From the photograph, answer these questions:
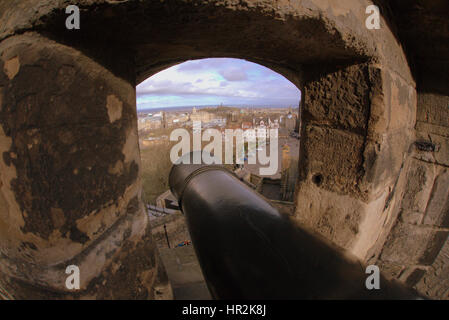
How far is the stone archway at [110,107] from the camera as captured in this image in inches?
19.8

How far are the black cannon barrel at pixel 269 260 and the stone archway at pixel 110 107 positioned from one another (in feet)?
1.05

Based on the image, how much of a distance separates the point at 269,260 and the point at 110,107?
25.9 inches

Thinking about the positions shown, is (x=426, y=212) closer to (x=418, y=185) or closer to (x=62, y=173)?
(x=418, y=185)

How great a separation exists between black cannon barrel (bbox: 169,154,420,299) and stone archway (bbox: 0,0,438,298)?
32 cm

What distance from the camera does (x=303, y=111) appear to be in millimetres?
1213

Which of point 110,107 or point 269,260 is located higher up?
point 110,107

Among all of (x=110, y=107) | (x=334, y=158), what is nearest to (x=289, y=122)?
(x=334, y=158)

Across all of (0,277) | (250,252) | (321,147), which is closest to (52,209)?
(0,277)

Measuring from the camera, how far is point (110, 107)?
0.66 meters

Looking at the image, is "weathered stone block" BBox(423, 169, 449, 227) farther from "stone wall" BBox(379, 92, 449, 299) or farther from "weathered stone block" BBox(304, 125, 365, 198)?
"weathered stone block" BBox(304, 125, 365, 198)

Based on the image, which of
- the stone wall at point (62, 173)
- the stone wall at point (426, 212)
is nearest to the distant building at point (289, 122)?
the stone wall at point (426, 212)

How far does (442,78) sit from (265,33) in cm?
127

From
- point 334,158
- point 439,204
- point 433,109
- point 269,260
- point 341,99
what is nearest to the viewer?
point 269,260

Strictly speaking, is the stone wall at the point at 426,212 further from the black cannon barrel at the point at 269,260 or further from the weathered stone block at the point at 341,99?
the black cannon barrel at the point at 269,260
